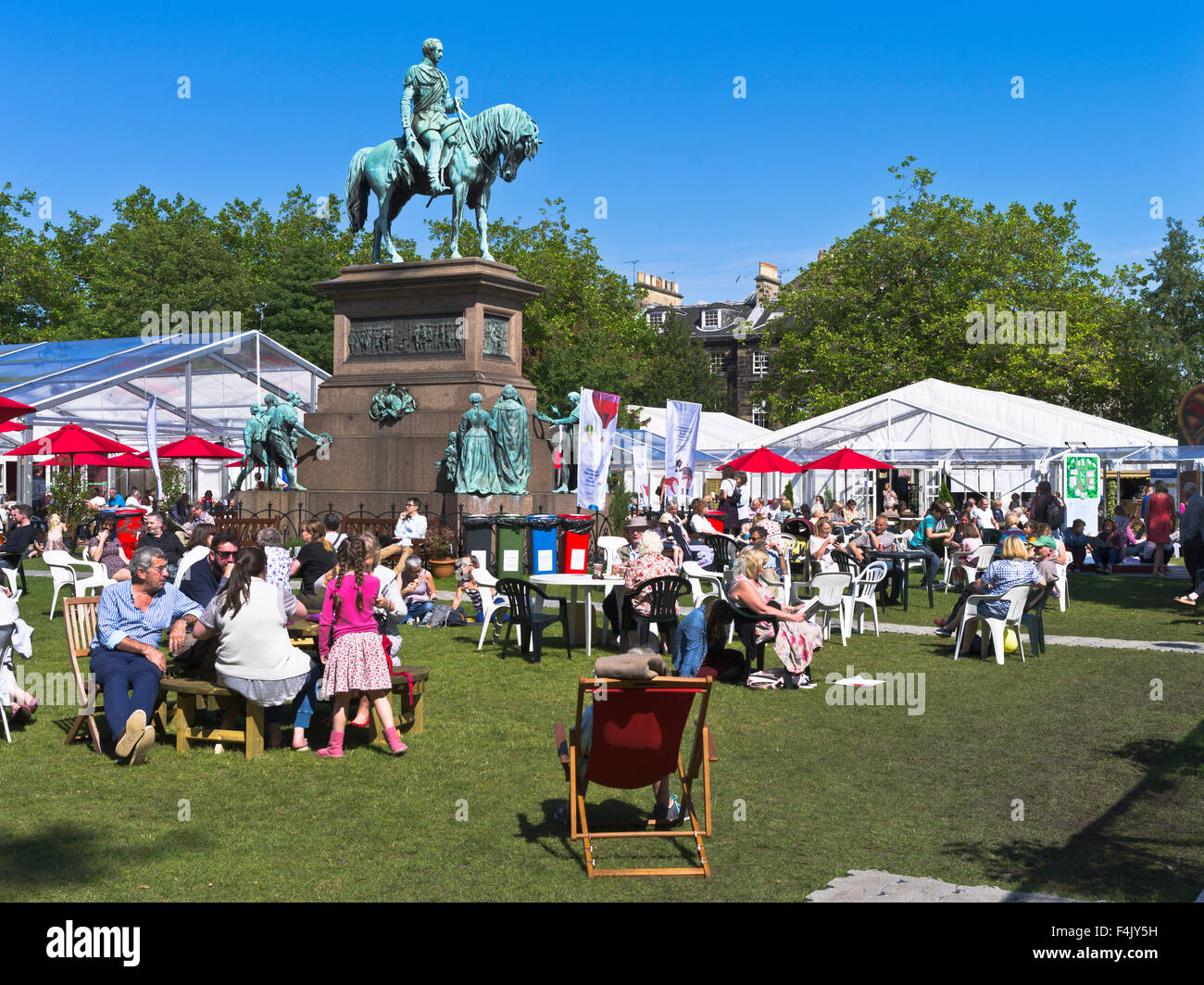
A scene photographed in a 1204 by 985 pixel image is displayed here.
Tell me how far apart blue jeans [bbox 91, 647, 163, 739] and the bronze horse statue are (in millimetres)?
15912

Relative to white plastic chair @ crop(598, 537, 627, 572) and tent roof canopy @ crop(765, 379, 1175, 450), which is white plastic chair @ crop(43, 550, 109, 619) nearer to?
white plastic chair @ crop(598, 537, 627, 572)

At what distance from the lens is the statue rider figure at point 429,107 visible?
23531 millimetres

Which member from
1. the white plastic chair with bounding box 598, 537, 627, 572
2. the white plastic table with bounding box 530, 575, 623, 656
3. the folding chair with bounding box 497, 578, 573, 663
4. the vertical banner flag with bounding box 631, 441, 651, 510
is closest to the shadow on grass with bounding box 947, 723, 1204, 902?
the white plastic table with bounding box 530, 575, 623, 656

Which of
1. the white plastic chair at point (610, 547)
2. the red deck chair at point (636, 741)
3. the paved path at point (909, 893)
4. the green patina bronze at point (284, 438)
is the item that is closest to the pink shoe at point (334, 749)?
the red deck chair at point (636, 741)

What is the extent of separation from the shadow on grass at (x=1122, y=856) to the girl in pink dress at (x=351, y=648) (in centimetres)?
385

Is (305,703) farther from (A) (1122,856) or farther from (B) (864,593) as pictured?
(B) (864,593)

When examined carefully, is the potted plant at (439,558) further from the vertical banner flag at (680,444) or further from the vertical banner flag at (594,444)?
the vertical banner flag at (680,444)

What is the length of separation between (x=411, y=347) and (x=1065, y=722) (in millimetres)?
16301

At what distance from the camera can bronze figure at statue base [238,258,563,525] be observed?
22.0m

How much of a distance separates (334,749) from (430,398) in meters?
15.2

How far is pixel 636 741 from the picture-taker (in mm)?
6105

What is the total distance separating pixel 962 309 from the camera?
47875 millimetres

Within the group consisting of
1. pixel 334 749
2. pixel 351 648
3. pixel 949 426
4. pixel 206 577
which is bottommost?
pixel 334 749

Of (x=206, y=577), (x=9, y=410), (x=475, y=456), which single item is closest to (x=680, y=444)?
(x=475, y=456)
